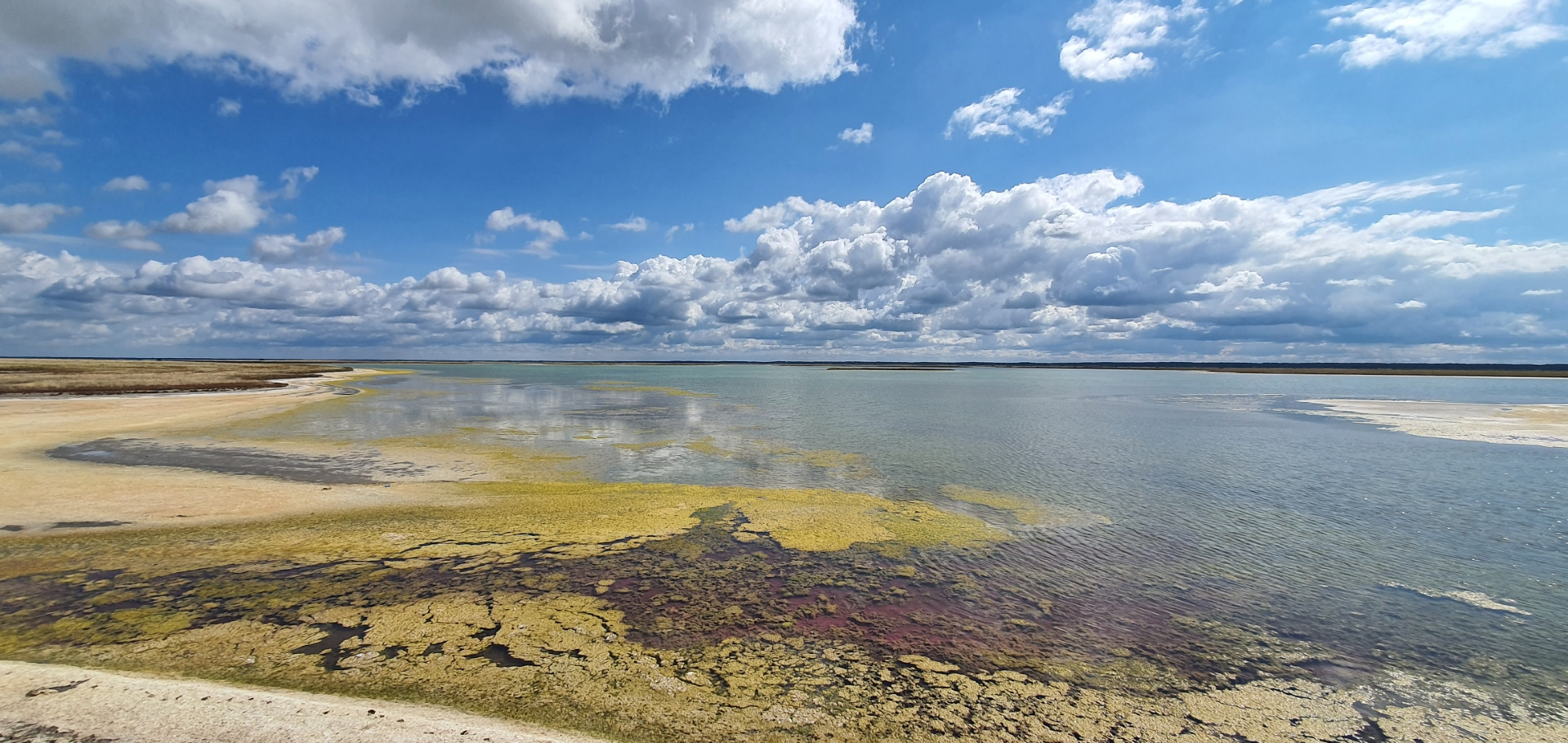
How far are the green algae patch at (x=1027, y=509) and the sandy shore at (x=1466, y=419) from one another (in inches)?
1228

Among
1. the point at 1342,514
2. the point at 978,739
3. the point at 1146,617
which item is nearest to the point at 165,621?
the point at 978,739

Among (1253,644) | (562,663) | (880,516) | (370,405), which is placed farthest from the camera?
(370,405)

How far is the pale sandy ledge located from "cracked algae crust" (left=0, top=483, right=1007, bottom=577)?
4.90 metres

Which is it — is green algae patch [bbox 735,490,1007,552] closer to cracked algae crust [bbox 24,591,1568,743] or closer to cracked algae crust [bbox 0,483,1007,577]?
cracked algae crust [bbox 0,483,1007,577]

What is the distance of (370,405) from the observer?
A: 1924 inches

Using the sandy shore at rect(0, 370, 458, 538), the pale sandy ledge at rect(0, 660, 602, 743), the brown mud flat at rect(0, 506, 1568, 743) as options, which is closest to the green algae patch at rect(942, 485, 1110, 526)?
the brown mud flat at rect(0, 506, 1568, 743)

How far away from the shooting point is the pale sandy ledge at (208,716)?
6.08 m

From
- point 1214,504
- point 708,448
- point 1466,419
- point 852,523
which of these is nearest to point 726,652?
point 852,523

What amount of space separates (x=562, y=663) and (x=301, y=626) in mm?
4206

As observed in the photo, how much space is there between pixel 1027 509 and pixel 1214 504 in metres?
6.22

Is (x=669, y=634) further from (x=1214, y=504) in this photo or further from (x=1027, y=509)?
(x=1214, y=504)

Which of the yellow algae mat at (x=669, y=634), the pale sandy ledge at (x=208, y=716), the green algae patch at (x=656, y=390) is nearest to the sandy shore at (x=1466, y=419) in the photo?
the yellow algae mat at (x=669, y=634)

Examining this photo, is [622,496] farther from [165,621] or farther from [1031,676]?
[1031,676]

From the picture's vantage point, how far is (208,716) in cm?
642
